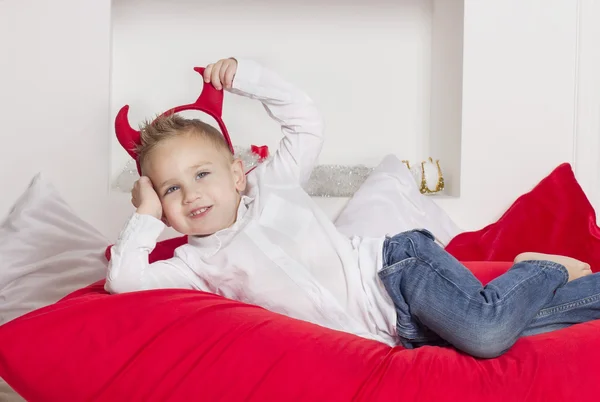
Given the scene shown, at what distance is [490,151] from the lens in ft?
7.23

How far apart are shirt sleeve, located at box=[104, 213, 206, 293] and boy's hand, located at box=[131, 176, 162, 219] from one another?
0.06 ft

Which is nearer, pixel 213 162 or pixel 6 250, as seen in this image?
pixel 213 162

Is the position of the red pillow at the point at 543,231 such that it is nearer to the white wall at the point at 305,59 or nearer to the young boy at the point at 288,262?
the young boy at the point at 288,262

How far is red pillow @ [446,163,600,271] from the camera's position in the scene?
1.79 metres

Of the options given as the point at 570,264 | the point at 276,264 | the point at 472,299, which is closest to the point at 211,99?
the point at 276,264

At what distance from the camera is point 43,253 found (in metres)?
1.63

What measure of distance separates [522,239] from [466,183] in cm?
38

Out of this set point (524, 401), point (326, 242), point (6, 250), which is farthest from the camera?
point (6, 250)

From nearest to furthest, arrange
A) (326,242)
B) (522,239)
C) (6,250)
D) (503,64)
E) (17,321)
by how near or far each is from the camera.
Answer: (17,321) → (326,242) → (6,250) → (522,239) → (503,64)

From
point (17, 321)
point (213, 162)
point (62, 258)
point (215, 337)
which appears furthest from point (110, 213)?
point (215, 337)

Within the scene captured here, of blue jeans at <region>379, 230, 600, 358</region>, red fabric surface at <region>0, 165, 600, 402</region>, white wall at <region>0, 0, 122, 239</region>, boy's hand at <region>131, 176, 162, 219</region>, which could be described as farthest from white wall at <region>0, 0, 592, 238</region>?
red fabric surface at <region>0, 165, 600, 402</region>

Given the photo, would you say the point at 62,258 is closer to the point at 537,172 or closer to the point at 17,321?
the point at 17,321

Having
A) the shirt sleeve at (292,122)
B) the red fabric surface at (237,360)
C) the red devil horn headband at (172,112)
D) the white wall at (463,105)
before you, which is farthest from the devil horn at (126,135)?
the white wall at (463,105)

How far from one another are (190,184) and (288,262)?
0.83ft
